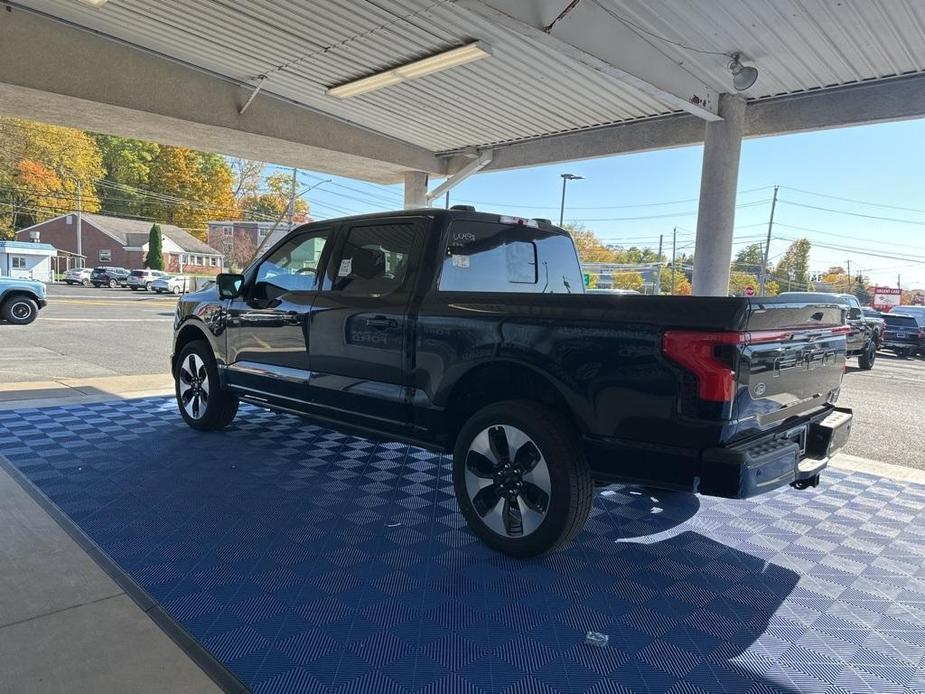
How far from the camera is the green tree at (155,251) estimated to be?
54.4m

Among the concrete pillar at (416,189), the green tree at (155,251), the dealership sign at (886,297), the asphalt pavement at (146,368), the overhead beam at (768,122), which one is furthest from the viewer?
the green tree at (155,251)

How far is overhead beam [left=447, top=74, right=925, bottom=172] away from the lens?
7.67m

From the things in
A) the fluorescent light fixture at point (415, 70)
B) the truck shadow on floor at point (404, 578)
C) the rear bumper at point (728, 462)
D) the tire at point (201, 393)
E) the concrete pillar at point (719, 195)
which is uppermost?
the fluorescent light fixture at point (415, 70)

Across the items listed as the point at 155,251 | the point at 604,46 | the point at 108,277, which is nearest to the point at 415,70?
the point at 604,46

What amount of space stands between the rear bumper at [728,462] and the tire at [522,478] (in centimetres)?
14

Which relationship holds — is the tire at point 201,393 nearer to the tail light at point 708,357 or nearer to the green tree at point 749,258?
the tail light at point 708,357

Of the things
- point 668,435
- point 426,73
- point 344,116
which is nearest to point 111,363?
point 344,116

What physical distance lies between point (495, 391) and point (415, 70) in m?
6.11

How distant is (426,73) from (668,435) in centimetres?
692

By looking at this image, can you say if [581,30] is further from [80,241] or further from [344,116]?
[80,241]

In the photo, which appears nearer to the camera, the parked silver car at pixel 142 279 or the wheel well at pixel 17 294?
the wheel well at pixel 17 294

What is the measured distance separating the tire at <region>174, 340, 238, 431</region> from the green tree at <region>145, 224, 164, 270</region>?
179 ft

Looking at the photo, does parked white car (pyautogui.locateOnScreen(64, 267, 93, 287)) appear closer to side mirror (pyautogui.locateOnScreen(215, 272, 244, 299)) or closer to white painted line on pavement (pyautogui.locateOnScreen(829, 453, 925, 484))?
side mirror (pyautogui.locateOnScreen(215, 272, 244, 299))

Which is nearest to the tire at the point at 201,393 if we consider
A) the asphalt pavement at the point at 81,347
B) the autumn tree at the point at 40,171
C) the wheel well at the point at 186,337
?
the wheel well at the point at 186,337
